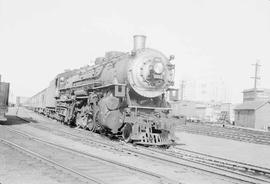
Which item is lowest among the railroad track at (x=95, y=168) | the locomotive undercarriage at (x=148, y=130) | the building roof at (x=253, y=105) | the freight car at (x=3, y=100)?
the railroad track at (x=95, y=168)

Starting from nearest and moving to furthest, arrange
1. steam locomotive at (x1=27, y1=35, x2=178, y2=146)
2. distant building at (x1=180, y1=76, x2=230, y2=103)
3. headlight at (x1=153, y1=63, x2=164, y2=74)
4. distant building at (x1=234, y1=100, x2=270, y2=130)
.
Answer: steam locomotive at (x1=27, y1=35, x2=178, y2=146) → headlight at (x1=153, y1=63, x2=164, y2=74) → distant building at (x1=234, y1=100, x2=270, y2=130) → distant building at (x1=180, y1=76, x2=230, y2=103)

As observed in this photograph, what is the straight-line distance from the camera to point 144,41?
1392 centimetres

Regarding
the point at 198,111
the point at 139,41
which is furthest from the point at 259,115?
the point at 139,41

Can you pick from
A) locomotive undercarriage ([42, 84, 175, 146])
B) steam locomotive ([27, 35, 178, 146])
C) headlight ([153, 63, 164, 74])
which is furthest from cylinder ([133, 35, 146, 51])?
locomotive undercarriage ([42, 84, 175, 146])

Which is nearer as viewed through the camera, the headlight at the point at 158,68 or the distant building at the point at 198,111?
the headlight at the point at 158,68

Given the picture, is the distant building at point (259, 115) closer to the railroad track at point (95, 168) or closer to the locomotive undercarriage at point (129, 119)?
the locomotive undercarriage at point (129, 119)

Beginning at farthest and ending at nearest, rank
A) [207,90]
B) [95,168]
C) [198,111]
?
[207,90], [198,111], [95,168]

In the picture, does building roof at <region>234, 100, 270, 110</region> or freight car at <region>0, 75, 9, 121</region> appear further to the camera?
building roof at <region>234, 100, 270, 110</region>

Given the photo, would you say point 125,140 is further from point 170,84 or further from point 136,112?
point 170,84

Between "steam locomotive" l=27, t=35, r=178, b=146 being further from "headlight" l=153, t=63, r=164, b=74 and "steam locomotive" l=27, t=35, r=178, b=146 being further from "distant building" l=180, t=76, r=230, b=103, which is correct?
"distant building" l=180, t=76, r=230, b=103

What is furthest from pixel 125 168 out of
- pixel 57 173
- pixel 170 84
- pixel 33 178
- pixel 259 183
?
pixel 170 84

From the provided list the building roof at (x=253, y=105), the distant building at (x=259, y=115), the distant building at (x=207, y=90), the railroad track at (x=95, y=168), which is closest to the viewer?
the railroad track at (x=95, y=168)

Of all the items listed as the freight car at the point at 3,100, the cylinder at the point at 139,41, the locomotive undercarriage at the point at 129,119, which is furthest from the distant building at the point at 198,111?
the cylinder at the point at 139,41

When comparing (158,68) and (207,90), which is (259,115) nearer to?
(158,68)
